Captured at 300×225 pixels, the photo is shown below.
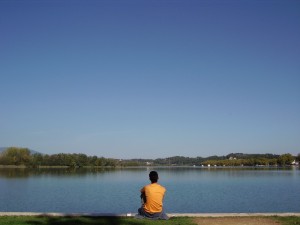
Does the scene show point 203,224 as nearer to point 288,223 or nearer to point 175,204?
point 288,223

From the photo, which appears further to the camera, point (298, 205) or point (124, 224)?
point (298, 205)

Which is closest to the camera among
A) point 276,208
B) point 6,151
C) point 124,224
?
point 124,224

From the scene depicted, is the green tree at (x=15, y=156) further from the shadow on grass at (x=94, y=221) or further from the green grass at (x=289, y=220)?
the green grass at (x=289, y=220)

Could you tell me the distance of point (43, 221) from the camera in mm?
14383

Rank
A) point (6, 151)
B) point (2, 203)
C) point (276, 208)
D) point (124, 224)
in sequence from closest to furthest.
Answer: point (124, 224) → point (276, 208) → point (2, 203) → point (6, 151)

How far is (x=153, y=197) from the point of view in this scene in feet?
43.8

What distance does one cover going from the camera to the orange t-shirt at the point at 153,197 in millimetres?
13281

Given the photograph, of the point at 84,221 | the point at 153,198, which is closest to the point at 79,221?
the point at 84,221

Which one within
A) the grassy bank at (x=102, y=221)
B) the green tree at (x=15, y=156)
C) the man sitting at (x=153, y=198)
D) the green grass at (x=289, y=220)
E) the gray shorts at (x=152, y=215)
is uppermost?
the green tree at (x=15, y=156)

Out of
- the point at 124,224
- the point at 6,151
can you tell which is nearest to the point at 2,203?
the point at 124,224

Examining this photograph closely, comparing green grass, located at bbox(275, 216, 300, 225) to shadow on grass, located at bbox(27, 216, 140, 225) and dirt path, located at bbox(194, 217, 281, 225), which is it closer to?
dirt path, located at bbox(194, 217, 281, 225)

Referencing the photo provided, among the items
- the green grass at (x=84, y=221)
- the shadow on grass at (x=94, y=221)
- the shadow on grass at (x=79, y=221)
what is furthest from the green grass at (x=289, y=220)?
the shadow on grass at (x=79, y=221)

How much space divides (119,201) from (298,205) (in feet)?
48.3

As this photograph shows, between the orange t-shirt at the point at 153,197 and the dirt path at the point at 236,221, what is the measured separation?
6.32 feet
